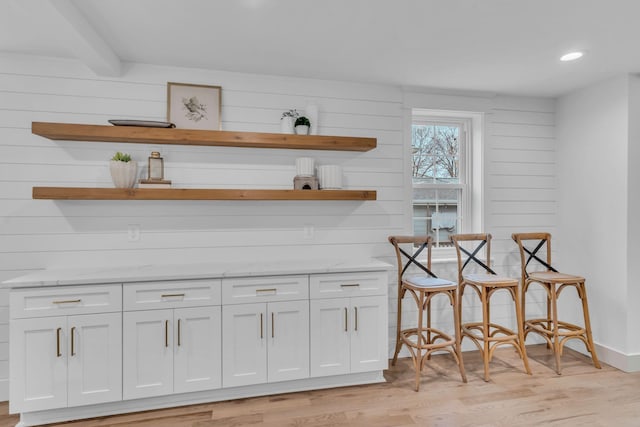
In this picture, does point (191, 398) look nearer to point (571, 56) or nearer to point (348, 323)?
point (348, 323)

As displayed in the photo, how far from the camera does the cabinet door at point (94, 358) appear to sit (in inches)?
91.6

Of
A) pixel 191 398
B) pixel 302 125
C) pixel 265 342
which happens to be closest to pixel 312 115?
pixel 302 125

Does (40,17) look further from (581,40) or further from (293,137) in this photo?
(581,40)

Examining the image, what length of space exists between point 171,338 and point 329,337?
1086 mm

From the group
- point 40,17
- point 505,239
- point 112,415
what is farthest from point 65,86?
point 505,239

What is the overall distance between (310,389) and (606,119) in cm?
335

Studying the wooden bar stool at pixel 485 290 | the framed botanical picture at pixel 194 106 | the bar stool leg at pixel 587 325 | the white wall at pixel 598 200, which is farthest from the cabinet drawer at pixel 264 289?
the white wall at pixel 598 200

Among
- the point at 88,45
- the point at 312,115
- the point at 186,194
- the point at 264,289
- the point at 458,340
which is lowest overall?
the point at 458,340

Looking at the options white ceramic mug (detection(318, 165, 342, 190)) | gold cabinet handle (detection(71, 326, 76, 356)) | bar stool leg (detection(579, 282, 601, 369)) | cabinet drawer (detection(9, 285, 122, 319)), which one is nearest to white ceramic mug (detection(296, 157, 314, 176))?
white ceramic mug (detection(318, 165, 342, 190))

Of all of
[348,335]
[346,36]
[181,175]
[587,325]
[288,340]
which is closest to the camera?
[346,36]

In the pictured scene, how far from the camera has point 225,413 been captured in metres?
2.45

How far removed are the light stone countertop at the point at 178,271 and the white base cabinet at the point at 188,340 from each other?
0.14ft

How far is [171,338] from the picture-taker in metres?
2.46

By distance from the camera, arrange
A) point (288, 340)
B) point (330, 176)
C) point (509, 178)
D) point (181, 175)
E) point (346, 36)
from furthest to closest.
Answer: point (509, 178) → point (330, 176) → point (181, 175) → point (288, 340) → point (346, 36)
